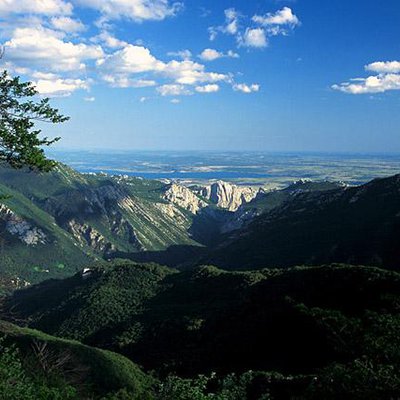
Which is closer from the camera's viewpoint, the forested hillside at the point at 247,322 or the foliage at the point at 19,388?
the foliage at the point at 19,388

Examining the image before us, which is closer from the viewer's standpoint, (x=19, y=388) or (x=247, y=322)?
(x=19, y=388)

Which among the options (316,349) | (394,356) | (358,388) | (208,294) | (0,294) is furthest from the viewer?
(208,294)

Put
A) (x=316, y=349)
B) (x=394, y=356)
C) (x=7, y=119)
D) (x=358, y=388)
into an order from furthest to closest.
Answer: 1. (x=316, y=349)
2. (x=7, y=119)
3. (x=394, y=356)
4. (x=358, y=388)

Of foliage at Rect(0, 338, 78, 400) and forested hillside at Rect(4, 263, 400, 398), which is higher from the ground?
foliage at Rect(0, 338, 78, 400)

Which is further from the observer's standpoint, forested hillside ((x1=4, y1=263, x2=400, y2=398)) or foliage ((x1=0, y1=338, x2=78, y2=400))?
forested hillside ((x1=4, y1=263, x2=400, y2=398))

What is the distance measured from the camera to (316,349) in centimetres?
9894

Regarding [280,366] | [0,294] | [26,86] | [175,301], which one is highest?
[26,86]

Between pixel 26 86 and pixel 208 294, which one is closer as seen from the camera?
pixel 26 86

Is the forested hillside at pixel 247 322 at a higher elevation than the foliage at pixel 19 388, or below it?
below

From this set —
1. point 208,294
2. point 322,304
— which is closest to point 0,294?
point 322,304

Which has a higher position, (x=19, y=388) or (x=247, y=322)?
(x=19, y=388)

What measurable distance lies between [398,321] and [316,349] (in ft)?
221

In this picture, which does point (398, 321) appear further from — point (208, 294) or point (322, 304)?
point (208, 294)

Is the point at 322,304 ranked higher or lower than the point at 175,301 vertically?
higher
